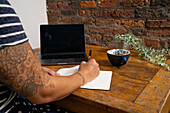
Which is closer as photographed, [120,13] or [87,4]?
[120,13]

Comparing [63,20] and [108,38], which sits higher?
[63,20]

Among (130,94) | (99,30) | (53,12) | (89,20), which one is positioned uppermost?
(53,12)

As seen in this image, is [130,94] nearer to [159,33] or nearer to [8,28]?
[8,28]

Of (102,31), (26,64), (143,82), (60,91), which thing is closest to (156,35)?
(102,31)

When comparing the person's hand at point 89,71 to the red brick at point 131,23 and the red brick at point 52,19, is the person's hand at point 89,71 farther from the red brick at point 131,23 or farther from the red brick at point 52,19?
the red brick at point 52,19

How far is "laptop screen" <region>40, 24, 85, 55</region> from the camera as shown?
4.03ft

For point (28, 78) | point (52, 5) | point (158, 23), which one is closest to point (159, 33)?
point (158, 23)

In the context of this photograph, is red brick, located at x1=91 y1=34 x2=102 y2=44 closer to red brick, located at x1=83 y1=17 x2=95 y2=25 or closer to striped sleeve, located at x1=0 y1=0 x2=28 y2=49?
red brick, located at x1=83 y1=17 x2=95 y2=25

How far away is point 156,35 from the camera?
1279mm

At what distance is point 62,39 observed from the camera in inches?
49.1

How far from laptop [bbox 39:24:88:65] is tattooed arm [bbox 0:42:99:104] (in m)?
0.56

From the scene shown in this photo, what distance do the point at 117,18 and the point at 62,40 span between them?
576mm

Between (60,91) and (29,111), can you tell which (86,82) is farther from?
(29,111)

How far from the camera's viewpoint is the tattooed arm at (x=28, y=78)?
0.53m
